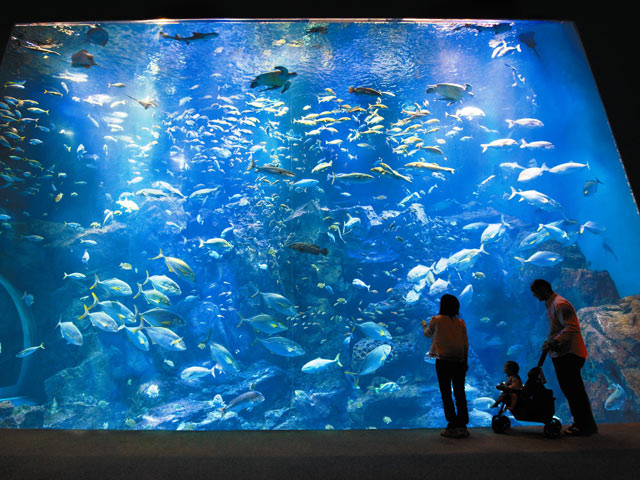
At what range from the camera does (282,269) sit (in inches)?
240

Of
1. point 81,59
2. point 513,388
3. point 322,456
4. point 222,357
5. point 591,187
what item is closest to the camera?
point 322,456

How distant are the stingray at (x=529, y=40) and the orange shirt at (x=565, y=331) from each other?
5.49 m

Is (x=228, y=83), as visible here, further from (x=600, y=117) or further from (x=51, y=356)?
(x=600, y=117)

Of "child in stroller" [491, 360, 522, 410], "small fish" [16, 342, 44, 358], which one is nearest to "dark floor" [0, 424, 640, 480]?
"child in stroller" [491, 360, 522, 410]

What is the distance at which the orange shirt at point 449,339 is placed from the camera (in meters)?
3.24

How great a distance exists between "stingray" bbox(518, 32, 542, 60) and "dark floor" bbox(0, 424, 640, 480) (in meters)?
6.30

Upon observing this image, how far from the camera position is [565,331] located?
3186 millimetres

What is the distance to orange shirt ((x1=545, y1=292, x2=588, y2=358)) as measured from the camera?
3.17m

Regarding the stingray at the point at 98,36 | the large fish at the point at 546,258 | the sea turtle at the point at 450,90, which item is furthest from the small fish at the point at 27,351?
the large fish at the point at 546,258

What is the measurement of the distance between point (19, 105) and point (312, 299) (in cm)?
640

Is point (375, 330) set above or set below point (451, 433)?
above

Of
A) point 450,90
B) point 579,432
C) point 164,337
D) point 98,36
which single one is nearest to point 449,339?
point 579,432

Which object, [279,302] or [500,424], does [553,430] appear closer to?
[500,424]

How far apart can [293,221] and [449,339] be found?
13.0 ft
